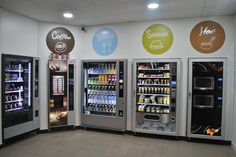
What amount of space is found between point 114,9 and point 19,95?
9.88 ft

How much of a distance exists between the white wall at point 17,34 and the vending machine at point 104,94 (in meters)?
1.40

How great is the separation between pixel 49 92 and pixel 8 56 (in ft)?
4.66

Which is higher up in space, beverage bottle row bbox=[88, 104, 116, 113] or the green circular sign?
the green circular sign

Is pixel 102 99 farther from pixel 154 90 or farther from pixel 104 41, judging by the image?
pixel 104 41

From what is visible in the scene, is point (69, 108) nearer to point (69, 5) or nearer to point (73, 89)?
point (73, 89)

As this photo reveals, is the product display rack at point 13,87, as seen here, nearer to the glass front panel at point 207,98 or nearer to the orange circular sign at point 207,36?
the glass front panel at point 207,98

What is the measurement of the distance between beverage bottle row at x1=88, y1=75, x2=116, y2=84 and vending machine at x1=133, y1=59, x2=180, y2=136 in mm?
643

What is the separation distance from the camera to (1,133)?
4227 mm

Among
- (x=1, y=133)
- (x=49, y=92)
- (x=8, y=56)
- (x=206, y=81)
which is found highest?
(x=8, y=56)

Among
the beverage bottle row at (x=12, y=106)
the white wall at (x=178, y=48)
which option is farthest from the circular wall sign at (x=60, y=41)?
the beverage bottle row at (x=12, y=106)

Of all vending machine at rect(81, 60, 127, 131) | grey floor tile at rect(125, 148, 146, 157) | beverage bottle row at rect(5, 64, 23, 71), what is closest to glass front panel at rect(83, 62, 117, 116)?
vending machine at rect(81, 60, 127, 131)

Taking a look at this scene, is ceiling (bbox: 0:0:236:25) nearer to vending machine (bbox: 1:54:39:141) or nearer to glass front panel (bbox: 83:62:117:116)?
vending machine (bbox: 1:54:39:141)

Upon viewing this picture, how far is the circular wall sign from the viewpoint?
546cm

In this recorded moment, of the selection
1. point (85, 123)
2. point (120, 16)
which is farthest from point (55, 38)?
point (85, 123)
